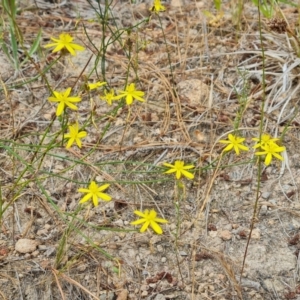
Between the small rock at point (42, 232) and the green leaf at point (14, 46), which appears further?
the green leaf at point (14, 46)

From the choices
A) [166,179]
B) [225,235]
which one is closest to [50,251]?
[166,179]

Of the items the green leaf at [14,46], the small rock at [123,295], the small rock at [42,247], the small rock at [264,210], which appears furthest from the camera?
the green leaf at [14,46]

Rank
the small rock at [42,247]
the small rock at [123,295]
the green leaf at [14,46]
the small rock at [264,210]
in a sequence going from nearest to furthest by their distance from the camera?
the small rock at [123,295] → the small rock at [42,247] → the small rock at [264,210] → the green leaf at [14,46]

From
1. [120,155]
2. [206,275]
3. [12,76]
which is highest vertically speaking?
[12,76]

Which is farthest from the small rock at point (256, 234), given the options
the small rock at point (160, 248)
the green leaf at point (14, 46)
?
the green leaf at point (14, 46)

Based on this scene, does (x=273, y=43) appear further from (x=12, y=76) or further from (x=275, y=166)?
(x=12, y=76)

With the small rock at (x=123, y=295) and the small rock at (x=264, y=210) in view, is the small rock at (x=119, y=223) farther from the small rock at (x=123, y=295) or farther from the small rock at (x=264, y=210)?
the small rock at (x=264, y=210)

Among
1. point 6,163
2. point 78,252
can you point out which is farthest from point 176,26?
point 78,252

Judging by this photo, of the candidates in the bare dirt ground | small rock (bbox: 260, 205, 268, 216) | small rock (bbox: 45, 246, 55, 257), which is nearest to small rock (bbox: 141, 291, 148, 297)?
the bare dirt ground
